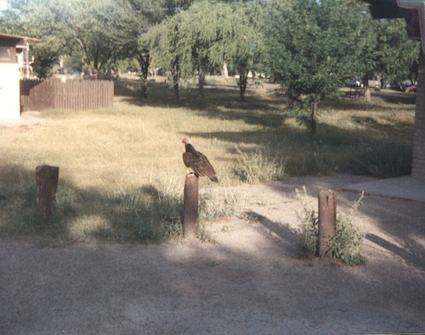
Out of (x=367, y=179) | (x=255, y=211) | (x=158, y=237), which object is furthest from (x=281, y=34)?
(x=158, y=237)

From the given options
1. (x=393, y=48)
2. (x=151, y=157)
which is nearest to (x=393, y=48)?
(x=393, y=48)

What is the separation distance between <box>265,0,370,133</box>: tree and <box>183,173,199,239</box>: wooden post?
41.4ft

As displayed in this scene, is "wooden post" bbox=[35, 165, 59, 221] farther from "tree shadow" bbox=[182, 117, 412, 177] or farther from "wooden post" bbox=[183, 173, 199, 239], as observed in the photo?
"tree shadow" bbox=[182, 117, 412, 177]

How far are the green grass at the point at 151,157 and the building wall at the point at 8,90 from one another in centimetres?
180

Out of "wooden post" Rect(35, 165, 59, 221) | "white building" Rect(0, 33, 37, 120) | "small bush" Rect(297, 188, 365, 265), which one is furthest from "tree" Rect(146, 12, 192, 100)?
"small bush" Rect(297, 188, 365, 265)

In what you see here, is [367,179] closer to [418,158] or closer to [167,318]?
[418,158]

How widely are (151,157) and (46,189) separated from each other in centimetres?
742

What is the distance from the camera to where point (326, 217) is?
21.6 ft

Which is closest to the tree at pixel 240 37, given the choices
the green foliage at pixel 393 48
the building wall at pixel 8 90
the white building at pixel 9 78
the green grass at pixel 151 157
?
the green grass at pixel 151 157

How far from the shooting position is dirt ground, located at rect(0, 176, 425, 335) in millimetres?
4934

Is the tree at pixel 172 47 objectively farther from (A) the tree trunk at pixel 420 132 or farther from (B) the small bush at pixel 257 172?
(A) the tree trunk at pixel 420 132

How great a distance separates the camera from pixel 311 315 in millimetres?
5121

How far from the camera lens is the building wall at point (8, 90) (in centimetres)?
2669

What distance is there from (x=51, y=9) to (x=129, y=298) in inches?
1549
